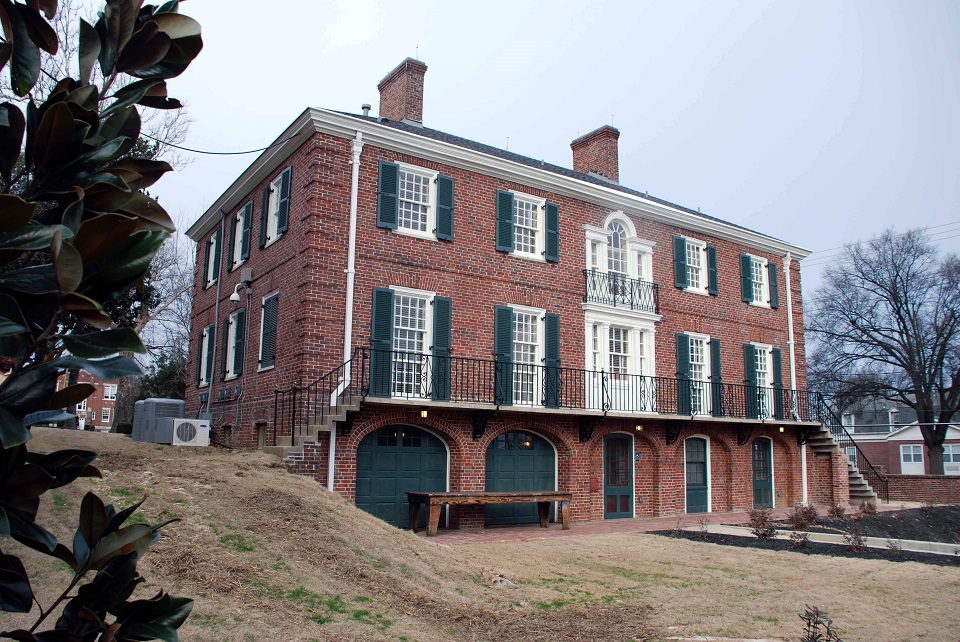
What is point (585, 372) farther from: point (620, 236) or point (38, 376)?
point (38, 376)

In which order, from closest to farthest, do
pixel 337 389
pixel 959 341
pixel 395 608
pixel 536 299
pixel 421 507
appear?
1. pixel 395 608
2. pixel 337 389
3. pixel 421 507
4. pixel 536 299
5. pixel 959 341

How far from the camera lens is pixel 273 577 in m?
7.66

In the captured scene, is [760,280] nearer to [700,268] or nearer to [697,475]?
[700,268]

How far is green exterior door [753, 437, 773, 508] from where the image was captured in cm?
2219

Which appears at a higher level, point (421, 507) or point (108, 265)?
point (108, 265)

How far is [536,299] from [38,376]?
1660 centimetres

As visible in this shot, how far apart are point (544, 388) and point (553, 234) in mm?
3792

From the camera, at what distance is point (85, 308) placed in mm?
1592

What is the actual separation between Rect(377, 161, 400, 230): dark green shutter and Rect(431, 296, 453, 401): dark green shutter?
1.93 meters

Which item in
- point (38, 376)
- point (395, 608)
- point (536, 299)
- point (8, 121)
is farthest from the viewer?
point (536, 299)

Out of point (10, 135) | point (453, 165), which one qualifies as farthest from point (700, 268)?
point (10, 135)

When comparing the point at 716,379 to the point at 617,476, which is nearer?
the point at 617,476

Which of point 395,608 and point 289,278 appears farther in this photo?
point 289,278

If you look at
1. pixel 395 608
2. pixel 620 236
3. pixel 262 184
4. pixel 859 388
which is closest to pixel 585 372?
pixel 620 236
